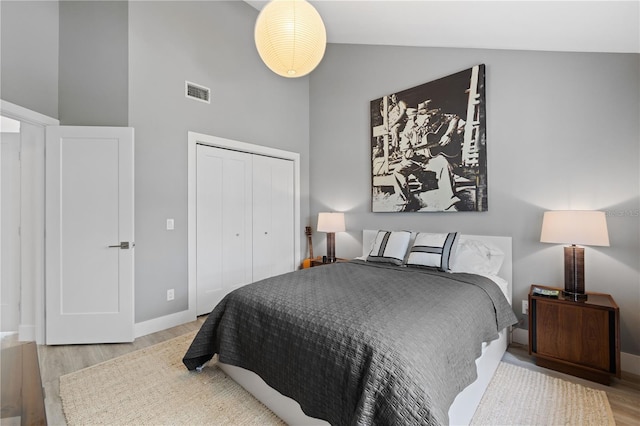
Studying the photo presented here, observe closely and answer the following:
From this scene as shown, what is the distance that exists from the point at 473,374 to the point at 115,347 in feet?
9.51

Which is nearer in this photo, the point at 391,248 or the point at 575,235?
the point at 575,235

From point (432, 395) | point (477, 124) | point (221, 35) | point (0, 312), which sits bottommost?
point (0, 312)

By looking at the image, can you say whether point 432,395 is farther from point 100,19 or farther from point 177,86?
point 100,19

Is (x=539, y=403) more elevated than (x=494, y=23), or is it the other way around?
(x=494, y=23)

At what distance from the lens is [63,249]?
2.69m

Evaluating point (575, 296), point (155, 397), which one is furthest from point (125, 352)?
point (575, 296)

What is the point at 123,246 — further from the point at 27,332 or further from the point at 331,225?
the point at 331,225

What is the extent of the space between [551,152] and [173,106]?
3.69 metres

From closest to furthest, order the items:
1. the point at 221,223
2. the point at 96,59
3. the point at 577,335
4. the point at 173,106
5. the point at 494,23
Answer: the point at 577,335 → the point at 494,23 → the point at 96,59 → the point at 173,106 → the point at 221,223

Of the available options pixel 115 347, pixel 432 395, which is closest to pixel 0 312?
pixel 115 347

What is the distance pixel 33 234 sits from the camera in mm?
2705

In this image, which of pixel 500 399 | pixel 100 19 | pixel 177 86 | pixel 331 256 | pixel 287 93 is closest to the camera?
pixel 500 399

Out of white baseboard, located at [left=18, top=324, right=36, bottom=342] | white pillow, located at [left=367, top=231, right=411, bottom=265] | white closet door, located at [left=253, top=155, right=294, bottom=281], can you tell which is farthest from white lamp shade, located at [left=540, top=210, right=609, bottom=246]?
white baseboard, located at [left=18, top=324, right=36, bottom=342]

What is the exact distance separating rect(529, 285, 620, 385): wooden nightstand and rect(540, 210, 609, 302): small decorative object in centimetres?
12
